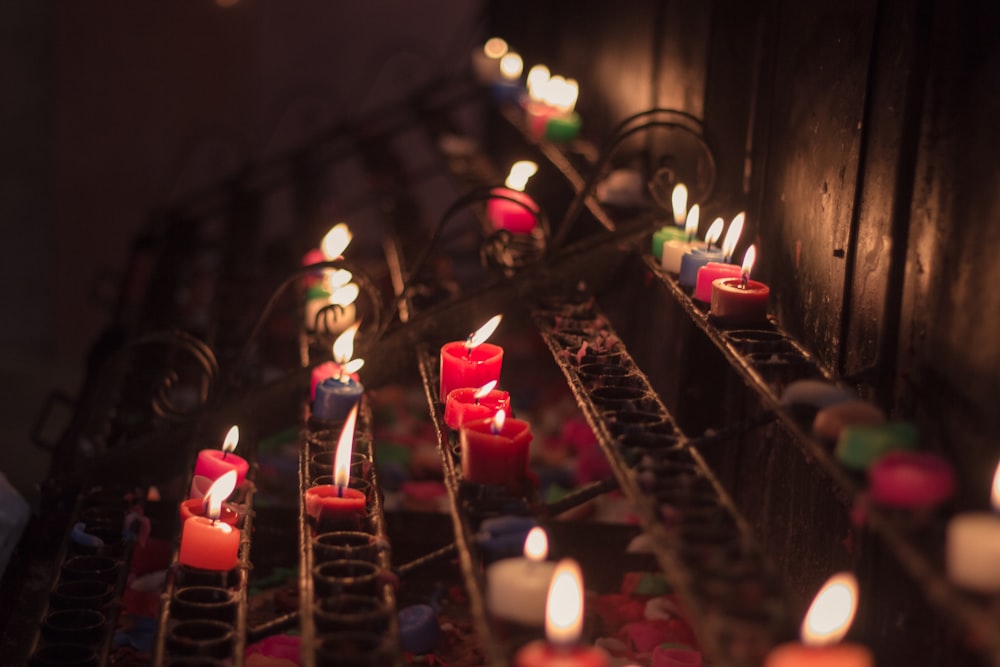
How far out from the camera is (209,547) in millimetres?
2852

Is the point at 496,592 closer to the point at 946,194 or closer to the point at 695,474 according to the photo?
the point at 695,474

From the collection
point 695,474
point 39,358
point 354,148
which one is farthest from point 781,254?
point 39,358

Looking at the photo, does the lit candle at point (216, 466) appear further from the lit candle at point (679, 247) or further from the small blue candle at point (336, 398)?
the lit candle at point (679, 247)

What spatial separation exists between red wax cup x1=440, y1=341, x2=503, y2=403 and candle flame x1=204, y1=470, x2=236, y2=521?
20.8 inches

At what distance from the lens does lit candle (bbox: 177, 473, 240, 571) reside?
2850 mm

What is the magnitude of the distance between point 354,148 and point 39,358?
2630 millimetres

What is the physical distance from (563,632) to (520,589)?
298mm

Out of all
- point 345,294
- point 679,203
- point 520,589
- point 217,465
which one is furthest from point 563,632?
point 345,294

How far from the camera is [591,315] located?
3604 mm

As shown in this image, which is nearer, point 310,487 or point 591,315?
point 310,487

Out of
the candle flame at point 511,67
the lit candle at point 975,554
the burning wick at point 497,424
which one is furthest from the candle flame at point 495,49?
the lit candle at point 975,554

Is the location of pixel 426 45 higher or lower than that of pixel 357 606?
higher

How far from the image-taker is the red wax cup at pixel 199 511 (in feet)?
9.91

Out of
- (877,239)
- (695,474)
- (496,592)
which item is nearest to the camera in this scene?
(496,592)
